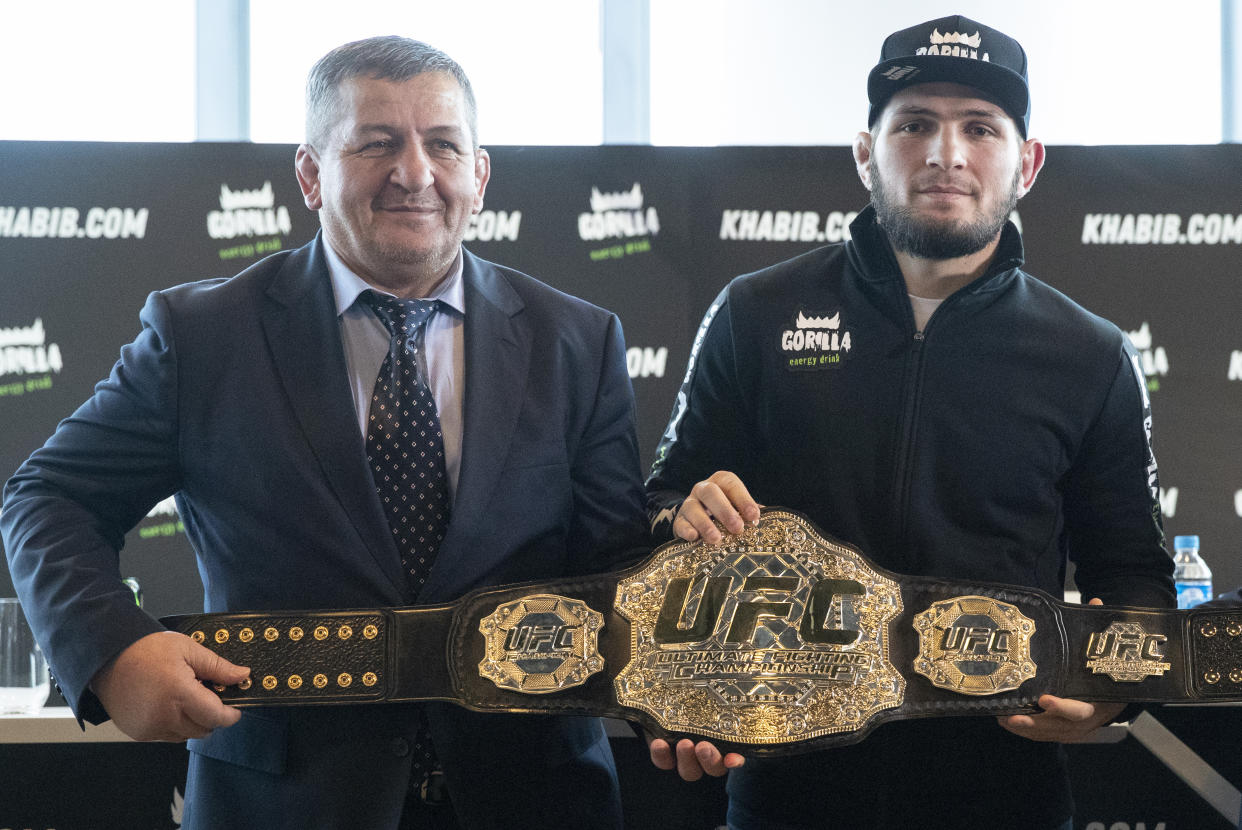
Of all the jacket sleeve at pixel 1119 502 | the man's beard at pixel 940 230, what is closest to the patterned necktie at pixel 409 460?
the man's beard at pixel 940 230

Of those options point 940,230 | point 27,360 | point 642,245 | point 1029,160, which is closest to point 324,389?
point 940,230

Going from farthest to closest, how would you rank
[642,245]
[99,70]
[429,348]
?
[99,70] < [642,245] < [429,348]

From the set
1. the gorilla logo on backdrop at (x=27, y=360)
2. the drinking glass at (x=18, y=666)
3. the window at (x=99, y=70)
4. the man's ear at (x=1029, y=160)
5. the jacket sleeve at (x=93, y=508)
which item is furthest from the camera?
the window at (x=99, y=70)

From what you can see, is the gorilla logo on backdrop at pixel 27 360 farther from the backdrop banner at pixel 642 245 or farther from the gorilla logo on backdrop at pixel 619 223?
the gorilla logo on backdrop at pixel 619 223

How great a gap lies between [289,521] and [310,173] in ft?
1.67

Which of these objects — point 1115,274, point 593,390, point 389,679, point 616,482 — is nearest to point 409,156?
point 593,390

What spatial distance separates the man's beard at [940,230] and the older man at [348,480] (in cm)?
56

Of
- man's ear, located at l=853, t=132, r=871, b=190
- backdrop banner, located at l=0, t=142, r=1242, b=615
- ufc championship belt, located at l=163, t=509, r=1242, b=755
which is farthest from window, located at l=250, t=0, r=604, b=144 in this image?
ufc championship belt, located at l=163, t=509, r=1242, b=755

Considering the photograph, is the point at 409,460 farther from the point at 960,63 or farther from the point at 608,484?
the point at 960,63

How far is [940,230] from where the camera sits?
1639 millimetres

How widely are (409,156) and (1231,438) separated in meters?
2.60

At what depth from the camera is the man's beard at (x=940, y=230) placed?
5.38 ft

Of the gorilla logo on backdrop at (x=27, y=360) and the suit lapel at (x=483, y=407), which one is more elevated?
the gorilla logo on backdrop at (x=27, y=360)

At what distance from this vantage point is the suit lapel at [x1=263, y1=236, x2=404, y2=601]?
4.50 feet
